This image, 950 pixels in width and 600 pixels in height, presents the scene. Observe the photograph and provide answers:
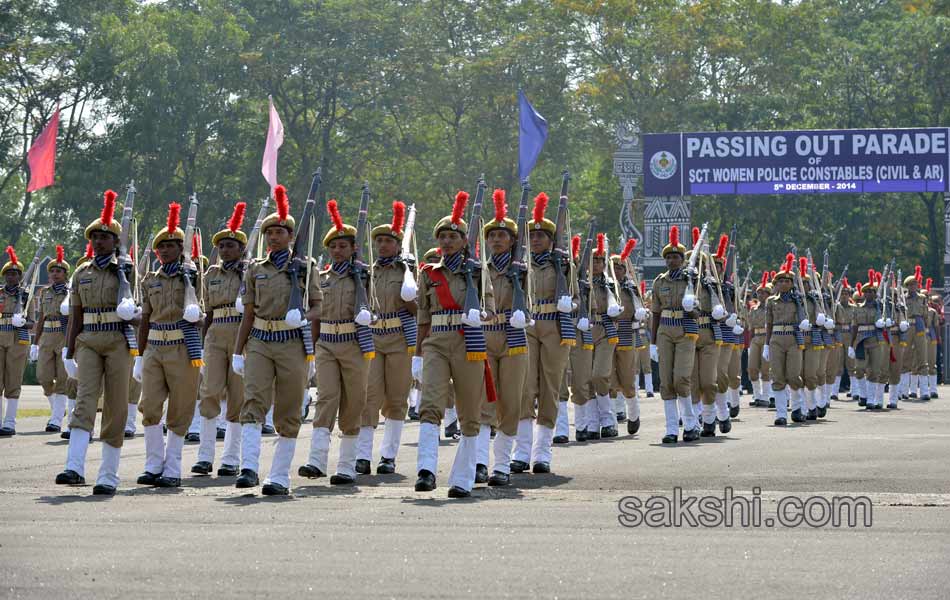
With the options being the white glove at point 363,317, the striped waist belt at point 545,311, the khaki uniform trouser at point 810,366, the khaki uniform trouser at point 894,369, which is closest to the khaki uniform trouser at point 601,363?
the khaki uniform trouser at point 810,366

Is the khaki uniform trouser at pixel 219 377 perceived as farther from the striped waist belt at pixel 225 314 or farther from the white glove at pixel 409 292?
the white glove at pixel 409 292

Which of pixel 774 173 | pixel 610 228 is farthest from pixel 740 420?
pixel 610 228

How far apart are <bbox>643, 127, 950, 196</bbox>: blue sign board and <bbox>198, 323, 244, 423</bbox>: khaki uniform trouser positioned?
2875cm

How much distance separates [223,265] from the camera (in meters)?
15.5

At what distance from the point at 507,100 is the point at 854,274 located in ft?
44.1

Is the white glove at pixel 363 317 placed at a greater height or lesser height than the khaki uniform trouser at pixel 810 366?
greater

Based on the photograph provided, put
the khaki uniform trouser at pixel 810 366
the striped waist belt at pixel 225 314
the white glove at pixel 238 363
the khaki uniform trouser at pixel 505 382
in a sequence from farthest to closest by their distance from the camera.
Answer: the khaki uniform trouser at pixel 810 366
the striped waist belt at pixel 225 314
the khaki uniform trouser at pixel 505 382
the white glove at pixel 238 363

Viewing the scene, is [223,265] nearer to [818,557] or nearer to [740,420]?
[818,557]

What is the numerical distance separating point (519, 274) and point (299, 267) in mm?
1749

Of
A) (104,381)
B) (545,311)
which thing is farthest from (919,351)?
(104,381)

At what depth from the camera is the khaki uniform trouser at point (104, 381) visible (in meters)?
12.9

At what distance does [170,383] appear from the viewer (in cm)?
1338

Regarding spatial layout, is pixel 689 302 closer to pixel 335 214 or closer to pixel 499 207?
pixel 499 207

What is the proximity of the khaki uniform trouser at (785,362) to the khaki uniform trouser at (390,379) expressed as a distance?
9.36 metres
